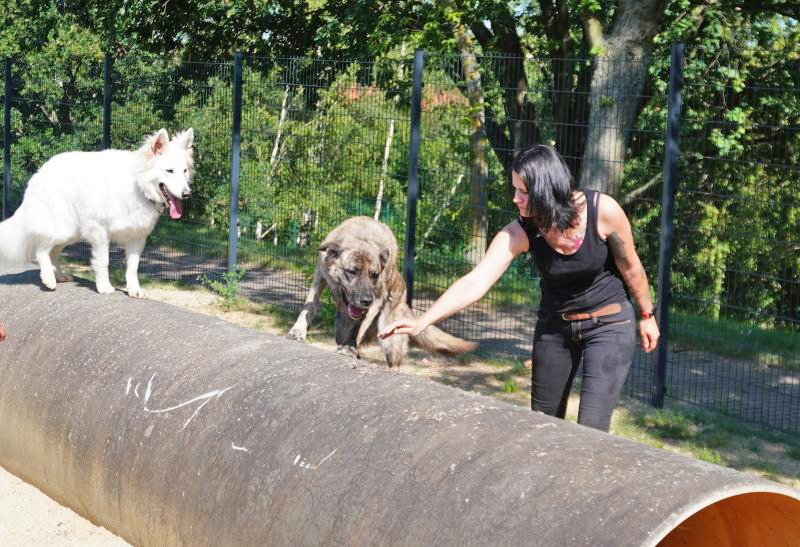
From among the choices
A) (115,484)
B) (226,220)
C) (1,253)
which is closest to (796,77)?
(226,220)

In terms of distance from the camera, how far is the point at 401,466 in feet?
11.0

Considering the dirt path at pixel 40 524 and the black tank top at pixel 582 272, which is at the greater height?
the black tank top at pixel 582 272

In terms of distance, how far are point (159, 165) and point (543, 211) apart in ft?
12.7

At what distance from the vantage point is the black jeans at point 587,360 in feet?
15.2

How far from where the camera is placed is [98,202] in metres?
7.23

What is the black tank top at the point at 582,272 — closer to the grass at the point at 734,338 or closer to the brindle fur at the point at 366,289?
the brindle fur at the point at 366,289

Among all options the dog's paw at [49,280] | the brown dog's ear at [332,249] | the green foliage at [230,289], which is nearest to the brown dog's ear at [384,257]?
the brown dog's ear at [332,249]

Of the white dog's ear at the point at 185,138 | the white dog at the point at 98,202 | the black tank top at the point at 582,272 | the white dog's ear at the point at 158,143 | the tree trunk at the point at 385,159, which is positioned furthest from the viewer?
the tree trunk at the point at 385,159

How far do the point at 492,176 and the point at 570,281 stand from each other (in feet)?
17.9

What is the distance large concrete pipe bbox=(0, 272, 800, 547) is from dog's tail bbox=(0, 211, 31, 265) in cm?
148

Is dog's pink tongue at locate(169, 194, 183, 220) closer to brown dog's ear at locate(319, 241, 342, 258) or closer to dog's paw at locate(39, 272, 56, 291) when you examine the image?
brown dog's ear at locate(319, 241, 342, 258)

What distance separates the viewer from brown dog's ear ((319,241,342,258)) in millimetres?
7645

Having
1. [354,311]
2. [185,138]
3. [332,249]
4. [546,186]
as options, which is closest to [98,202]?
[185,138]

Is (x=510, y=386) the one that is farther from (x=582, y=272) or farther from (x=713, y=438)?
(x=582, y=272)
